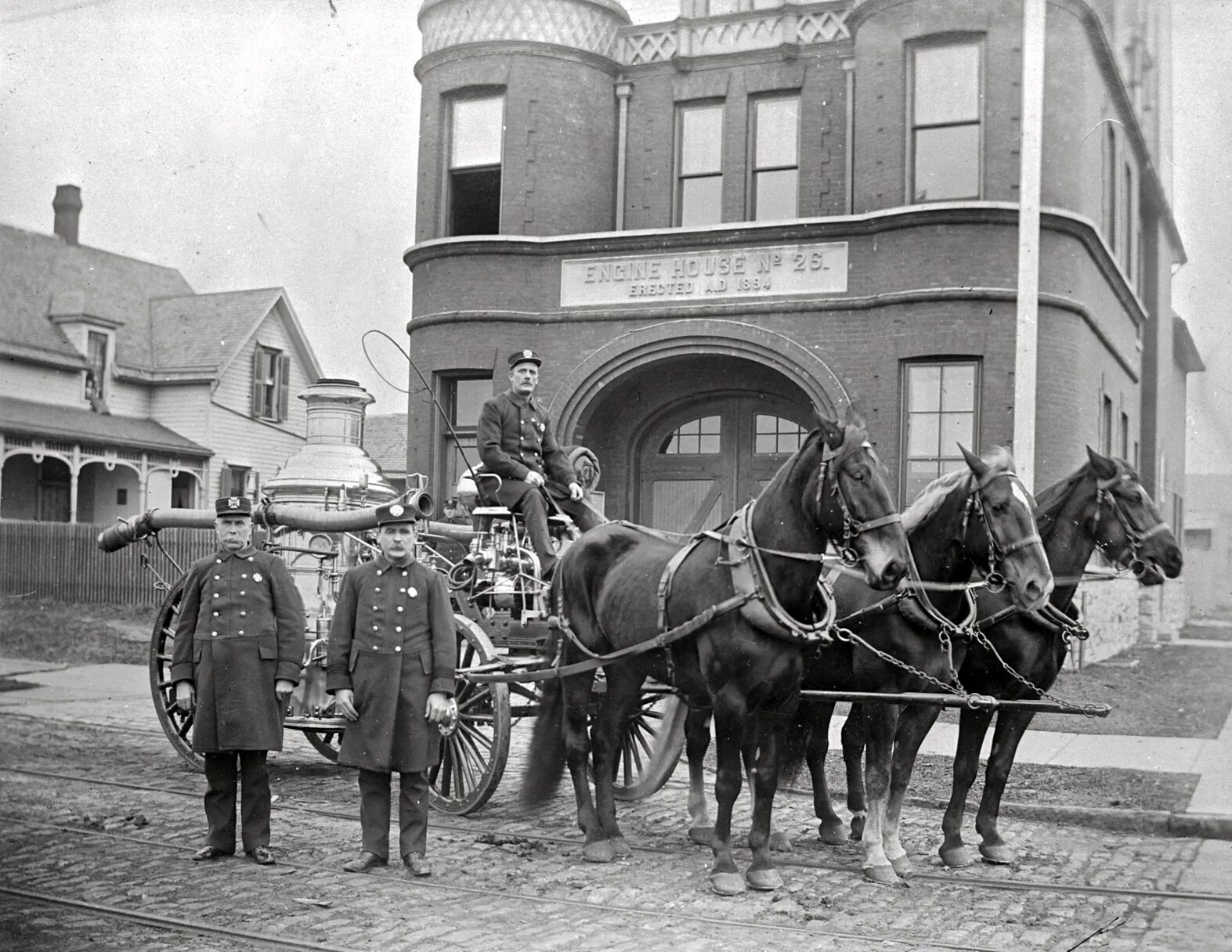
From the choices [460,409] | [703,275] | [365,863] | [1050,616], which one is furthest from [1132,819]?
[460,409]

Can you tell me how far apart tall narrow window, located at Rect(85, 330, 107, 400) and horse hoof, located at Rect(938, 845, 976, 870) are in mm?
5536

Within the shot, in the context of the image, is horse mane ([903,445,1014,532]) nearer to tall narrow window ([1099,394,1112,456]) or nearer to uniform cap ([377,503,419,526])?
uniform cap ([377,503,419,526])

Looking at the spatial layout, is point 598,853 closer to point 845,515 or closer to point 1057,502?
point 845,515

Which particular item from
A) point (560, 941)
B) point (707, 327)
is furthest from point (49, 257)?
point (707, 327)

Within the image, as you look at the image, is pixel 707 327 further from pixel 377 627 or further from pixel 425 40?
pixel 377 627

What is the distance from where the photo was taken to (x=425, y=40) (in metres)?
15.1

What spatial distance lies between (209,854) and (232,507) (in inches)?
72.0

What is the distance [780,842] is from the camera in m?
6.93

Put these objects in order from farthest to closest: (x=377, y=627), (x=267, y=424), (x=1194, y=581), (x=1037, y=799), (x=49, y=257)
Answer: (x=1194, y=581) < (x=267, y=424) < (x=1037, y=799) < (x=377, y=627) < (x=49, y=257)

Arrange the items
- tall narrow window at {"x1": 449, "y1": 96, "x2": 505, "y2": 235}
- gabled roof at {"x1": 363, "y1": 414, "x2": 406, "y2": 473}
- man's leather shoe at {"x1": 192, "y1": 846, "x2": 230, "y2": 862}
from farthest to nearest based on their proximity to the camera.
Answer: gabled roof at {"x1": 363, "y1": 414, "x2": 406, "y2": 473} < tall narrow window at {"x1": 449, "y1": 96, "x2": 505, "y2": 235} < man's leather shoe at {"x1": 192, "y1": 846, "x2": 230, "y2": 862}

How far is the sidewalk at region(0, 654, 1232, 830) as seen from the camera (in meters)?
8.62

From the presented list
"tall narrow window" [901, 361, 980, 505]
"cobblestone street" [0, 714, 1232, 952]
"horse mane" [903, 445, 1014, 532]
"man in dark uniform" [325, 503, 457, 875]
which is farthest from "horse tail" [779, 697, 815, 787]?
"tall narrow window" [901, 361, 980, 505]

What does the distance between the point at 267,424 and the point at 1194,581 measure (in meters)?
15.7

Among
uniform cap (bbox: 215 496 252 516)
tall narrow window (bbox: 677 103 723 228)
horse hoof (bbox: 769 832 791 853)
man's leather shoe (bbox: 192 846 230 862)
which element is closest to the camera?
man's leather shoe (bbox: 192 846 230 862)
